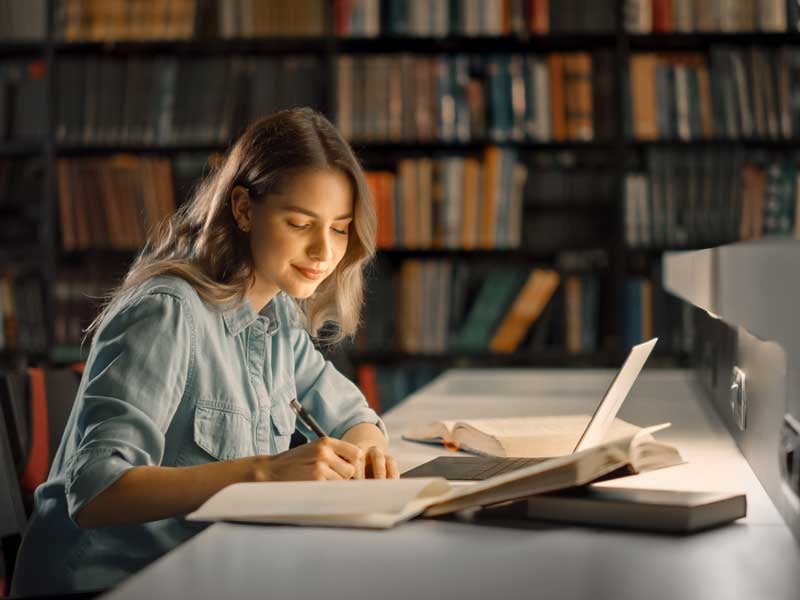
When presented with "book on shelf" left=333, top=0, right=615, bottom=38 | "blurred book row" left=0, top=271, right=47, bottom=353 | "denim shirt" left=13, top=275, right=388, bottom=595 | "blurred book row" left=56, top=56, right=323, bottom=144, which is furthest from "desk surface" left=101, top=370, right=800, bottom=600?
"blurred book row" left=0, top=271, right=47, bottom=353

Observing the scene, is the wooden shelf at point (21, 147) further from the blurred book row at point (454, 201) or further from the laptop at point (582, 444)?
the laptop at point (582, 444)

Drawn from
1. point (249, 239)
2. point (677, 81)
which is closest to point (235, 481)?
point (249, 239)

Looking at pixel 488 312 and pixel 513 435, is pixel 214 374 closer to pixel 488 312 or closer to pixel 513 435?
pixel 513 435

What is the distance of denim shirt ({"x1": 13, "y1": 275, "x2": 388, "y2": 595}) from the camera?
45.0 inches

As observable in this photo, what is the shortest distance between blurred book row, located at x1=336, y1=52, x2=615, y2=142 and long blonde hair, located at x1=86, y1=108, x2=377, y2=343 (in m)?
1.80

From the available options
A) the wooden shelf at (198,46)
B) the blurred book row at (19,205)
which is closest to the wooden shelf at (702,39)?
the wooden shelf at (198,46)

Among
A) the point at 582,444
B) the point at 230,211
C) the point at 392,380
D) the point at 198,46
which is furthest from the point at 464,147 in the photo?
the point at 582,444

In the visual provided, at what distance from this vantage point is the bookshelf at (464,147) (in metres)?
3.31

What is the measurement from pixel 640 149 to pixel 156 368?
252 centimetres

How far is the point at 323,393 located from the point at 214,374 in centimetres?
32

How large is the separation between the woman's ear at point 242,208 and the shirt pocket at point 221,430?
0.25m

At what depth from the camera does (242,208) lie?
1467mm

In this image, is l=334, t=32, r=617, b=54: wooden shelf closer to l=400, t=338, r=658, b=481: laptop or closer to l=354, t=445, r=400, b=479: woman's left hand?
l=400, t=338, r=658, b=481: laptop

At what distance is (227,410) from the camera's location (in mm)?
1358
